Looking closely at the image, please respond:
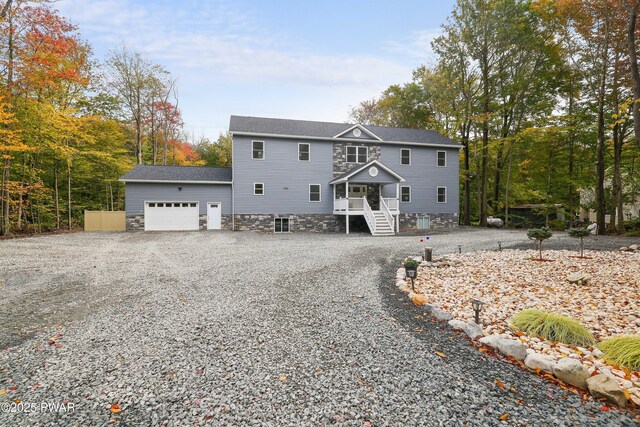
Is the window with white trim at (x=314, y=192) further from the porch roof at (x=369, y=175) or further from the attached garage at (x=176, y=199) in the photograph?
the attached garage at (x=176, y=199)

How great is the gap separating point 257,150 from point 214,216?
4742 millimetres

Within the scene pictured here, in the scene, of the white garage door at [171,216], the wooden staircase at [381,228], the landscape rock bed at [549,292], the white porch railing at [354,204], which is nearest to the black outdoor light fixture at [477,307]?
the landscape rock bed at [549,292]

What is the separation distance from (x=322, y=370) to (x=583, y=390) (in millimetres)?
2384

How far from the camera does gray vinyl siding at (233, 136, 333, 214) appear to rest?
17250 mm

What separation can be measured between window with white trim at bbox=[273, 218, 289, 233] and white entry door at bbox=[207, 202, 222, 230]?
129 inches

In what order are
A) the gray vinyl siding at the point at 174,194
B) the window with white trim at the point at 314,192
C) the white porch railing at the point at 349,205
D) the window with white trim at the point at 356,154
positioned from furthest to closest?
the window with white trim at the point at 356,154 < the window with white trim at the point at 314,192 < the white porch railing at the point at 349,205 < the gray vinyl siding at the point at 174,194

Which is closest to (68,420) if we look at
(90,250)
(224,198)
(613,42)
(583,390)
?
(583,390)

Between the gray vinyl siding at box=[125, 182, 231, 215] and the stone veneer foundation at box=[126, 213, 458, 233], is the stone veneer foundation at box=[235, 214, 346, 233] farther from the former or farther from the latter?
the gray vinyl siding at box=[125, 182, 231, 215]

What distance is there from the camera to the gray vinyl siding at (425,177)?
63.8 feet

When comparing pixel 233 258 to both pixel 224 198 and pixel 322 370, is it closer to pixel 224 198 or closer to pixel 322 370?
pixel 322 370

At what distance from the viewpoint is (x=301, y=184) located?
59.4 ft

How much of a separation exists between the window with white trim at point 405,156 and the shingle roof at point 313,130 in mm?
664

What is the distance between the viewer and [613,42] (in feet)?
43.0

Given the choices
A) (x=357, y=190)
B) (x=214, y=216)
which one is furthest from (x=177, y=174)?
(x=357, y=190)
